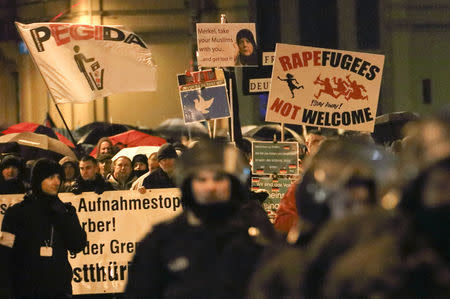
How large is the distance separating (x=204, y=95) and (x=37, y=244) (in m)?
4.85

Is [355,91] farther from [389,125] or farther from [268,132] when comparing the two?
[268,132]

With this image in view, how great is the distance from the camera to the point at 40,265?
29.5 feet

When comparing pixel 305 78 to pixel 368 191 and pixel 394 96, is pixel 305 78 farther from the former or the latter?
pixel 394 96

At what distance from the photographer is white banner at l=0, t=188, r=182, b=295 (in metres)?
11.8

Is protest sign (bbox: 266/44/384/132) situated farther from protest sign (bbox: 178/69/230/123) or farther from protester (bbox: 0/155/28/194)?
protester (bbox: 0/155/28/194)

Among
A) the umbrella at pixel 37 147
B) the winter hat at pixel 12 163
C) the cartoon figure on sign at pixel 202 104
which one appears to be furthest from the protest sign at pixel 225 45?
the umbrella at pixel 37 147

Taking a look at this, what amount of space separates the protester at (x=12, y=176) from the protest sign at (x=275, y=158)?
259cm

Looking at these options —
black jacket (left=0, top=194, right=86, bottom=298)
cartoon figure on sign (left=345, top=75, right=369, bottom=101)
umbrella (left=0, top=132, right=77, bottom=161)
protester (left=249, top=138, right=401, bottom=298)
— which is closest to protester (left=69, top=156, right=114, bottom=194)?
black jacket (left=0, top=194, right=86, bottom=298)

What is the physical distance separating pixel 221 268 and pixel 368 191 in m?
1.09

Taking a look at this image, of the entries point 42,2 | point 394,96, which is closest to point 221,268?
point 394,96

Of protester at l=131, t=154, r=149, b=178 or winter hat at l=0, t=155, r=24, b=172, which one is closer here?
winter hat at l=0, t=155, r=24, b=172

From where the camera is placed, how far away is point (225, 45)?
13.7m

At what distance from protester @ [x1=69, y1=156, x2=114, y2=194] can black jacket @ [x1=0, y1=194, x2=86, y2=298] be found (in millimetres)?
2787

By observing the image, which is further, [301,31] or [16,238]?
[301,31]
